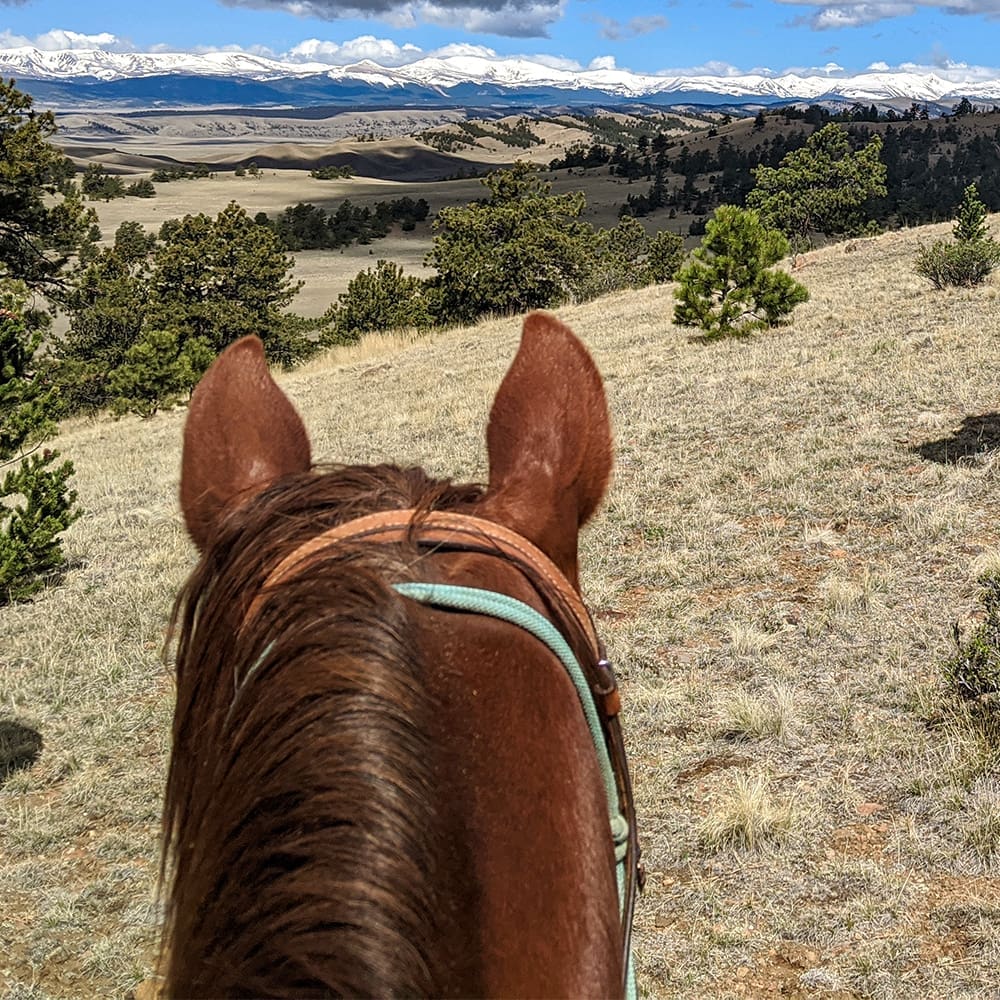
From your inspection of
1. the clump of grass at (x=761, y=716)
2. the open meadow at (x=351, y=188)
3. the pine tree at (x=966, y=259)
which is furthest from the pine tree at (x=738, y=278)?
the open meadow at (x=351, y=188)

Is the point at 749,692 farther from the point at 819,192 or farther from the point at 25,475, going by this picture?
the point at 819,192

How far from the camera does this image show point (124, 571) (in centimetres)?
680

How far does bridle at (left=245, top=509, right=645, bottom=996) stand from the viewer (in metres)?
0.78

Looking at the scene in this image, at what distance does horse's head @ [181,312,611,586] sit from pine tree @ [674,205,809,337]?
1157cm

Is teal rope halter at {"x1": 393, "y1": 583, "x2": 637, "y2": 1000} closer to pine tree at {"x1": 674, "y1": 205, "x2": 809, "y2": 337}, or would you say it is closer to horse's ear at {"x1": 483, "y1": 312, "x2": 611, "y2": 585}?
horse's ear at {"x1": 483, "y1": 312, "x2": 611, "y2": 585}

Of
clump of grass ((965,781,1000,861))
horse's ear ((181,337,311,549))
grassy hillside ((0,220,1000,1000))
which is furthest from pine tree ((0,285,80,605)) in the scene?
clump of grass ((965,781,1000,861))

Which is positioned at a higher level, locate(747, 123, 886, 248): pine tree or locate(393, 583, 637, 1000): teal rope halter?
locate(747, 123, 886, 248): pine tree

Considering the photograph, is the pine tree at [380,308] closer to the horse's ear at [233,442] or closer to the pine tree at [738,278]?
the pine tree at [738,278]

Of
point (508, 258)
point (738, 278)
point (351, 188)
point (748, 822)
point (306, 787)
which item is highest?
point (351, 188)

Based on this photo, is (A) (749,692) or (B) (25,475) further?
(B) (25,475)

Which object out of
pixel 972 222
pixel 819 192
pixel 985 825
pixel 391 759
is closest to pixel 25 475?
pixel 985 825

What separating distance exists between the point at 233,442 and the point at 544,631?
1.58ft

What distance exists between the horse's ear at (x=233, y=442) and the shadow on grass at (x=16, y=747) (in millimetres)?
3701

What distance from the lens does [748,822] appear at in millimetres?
3051
